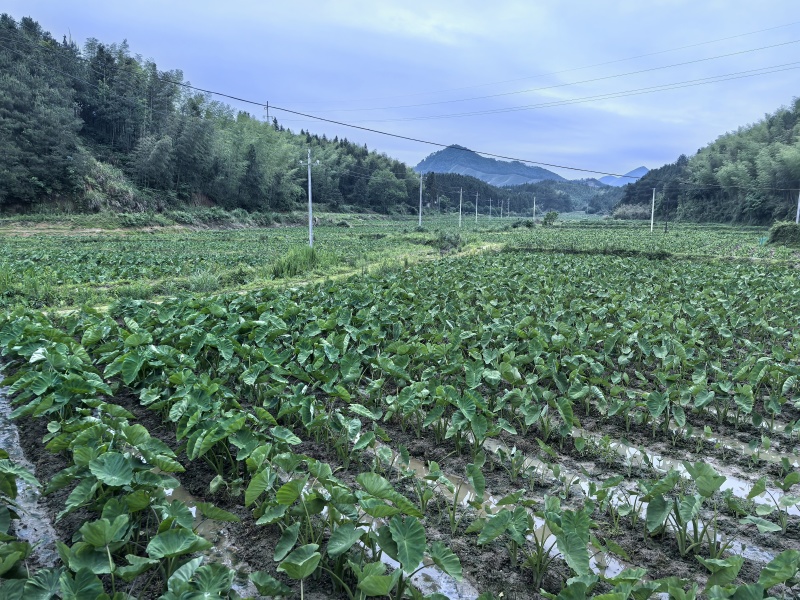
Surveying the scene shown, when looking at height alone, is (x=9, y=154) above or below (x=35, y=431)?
above

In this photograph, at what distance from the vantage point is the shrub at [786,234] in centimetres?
2634

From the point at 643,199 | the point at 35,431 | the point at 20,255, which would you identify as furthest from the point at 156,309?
the point at 643,199

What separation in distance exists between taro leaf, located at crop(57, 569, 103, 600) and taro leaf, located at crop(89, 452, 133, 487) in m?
0.65

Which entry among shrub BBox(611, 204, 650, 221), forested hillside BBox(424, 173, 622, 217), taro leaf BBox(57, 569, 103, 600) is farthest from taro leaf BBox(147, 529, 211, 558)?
forested hillside BBox(424, 173, 622, 217)

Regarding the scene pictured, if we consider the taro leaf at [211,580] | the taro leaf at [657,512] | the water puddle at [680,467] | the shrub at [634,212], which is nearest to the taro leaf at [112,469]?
the taro leaf at [211,580]

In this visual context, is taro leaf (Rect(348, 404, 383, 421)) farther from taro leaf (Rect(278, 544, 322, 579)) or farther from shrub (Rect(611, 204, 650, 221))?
shrub (Rect(611, 204, 650, 221))

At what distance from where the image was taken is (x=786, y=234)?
27.1 m

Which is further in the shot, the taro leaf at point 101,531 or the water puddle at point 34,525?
Answer: the water puddle at point 34,525

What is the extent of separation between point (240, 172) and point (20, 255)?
39.3 meters

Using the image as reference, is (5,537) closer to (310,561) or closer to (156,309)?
(310,561)

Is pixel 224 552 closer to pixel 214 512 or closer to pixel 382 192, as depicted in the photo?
pixel 214 512

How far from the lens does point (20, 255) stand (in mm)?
17469

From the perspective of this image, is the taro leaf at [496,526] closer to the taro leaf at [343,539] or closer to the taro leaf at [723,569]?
the taro leaf at [343,539]

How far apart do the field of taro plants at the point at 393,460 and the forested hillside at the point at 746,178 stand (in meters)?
44.3
